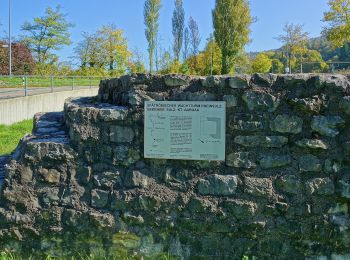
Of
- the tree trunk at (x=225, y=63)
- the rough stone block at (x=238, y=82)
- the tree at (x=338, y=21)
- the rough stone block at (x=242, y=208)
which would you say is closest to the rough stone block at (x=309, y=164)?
the rough stone block at (x=242, y=208)

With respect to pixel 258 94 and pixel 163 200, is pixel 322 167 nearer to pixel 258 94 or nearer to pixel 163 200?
pixel 258 94

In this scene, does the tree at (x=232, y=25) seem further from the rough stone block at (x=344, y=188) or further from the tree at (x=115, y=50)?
the rough stone block at (x=344, y=188)

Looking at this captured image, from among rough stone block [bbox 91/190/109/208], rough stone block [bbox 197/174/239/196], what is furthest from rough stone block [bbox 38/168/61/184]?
rough stone block [bbox 197/174/239/196]

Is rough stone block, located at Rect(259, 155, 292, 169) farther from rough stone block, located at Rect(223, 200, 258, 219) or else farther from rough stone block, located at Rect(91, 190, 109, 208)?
rough stone block, located at Rect(91, 190, 109, 208)

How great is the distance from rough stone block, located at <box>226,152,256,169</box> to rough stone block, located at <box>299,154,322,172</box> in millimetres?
373

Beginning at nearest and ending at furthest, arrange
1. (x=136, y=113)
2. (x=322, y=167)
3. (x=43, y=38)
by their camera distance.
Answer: (x=322, y=167), (x=136, y=113), (x=43, y=38)

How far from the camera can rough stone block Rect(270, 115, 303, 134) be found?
342 cm

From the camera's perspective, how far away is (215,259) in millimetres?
3543

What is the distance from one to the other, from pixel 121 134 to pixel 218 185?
909 millimetres

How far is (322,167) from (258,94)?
763 mm

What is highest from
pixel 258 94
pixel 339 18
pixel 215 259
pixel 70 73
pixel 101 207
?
pixel 339 18

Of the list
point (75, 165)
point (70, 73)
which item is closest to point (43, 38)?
point (70, 73)

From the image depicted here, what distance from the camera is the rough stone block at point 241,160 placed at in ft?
11.4

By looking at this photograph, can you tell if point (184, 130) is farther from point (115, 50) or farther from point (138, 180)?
point (115, 50)
